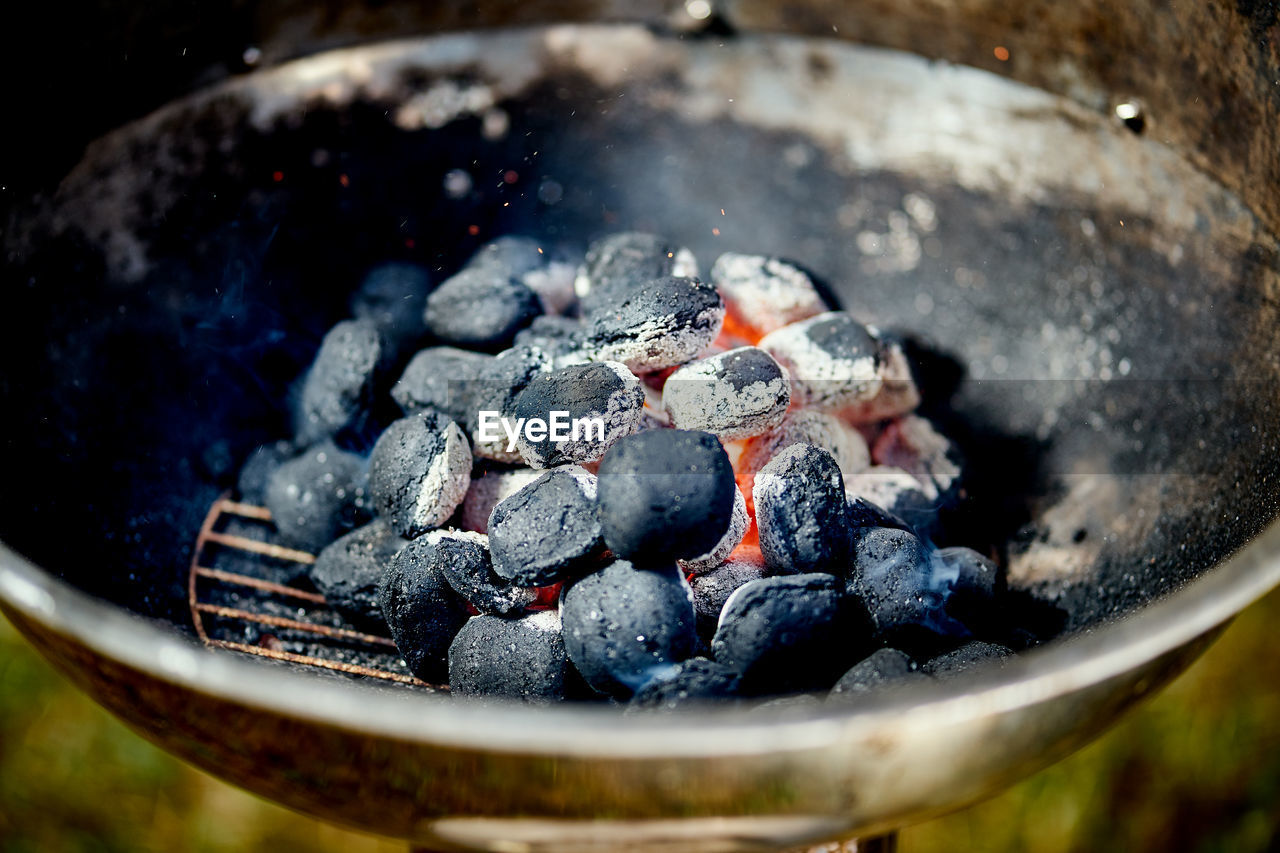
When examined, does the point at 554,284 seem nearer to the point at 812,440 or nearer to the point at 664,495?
the point at 812,440

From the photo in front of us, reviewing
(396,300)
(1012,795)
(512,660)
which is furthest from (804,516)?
(1012,795)

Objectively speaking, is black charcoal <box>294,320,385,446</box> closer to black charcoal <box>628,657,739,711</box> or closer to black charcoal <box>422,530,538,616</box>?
black charcoal <box>422,530,538,616</box>

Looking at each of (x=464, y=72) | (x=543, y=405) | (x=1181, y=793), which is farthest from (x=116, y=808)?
(x=1181, y=793)

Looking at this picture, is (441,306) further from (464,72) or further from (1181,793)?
(1181,793)

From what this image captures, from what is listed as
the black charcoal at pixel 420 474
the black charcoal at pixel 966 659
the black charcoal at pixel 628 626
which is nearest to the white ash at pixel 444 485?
the black charcoal at pixel 420 474

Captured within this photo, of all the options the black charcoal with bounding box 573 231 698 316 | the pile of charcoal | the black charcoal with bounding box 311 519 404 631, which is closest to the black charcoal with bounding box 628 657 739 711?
the pile of charcoal
